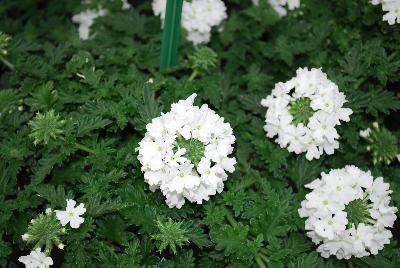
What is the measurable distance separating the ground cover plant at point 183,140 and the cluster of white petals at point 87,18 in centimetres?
6

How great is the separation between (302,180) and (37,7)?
108 inches

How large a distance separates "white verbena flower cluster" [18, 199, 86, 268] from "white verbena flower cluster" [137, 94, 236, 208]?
0.40 m

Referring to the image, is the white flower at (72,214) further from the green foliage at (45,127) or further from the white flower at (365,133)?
the white flower at (365,133)

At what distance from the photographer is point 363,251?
2688 millimetres

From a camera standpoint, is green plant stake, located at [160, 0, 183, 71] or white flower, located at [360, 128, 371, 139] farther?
white flower, located at [360, 128, 371, 139]

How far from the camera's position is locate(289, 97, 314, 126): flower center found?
295 centimetres

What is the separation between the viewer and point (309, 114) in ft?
9.68

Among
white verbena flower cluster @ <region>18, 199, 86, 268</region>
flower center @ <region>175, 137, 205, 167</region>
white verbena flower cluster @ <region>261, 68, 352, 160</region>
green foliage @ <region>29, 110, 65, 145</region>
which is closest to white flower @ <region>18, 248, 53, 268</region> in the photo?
white verbena flower cluster @ <region>18, 199, 86, 268</region>

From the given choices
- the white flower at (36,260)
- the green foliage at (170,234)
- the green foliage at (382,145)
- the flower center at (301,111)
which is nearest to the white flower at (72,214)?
the white flower at (36,260)

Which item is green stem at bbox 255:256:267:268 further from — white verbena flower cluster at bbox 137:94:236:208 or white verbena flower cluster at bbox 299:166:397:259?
white verbena flower cluster at bbox 137:94:236:208

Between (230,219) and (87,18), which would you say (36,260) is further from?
(87,18)

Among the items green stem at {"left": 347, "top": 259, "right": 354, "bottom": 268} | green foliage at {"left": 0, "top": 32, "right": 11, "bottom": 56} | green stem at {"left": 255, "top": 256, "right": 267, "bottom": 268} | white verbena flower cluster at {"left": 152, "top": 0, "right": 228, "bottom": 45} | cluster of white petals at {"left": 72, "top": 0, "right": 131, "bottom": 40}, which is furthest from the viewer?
cluster of white petals at {"left": 72, "top": 0, "right": 131, "bottom": 40}

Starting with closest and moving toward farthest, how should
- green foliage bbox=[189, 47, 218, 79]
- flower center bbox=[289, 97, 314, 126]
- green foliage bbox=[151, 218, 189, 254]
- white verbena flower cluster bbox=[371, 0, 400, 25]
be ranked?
green foliage bbox=[151, 218, 189, 254] < flower center bbox=[289, 97, 314, 126] < white verbena flower cluster bbox=[371, 0, 400, 25] < green foliage bbox=[189, 47, 218, 79]

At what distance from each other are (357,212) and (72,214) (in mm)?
1536
